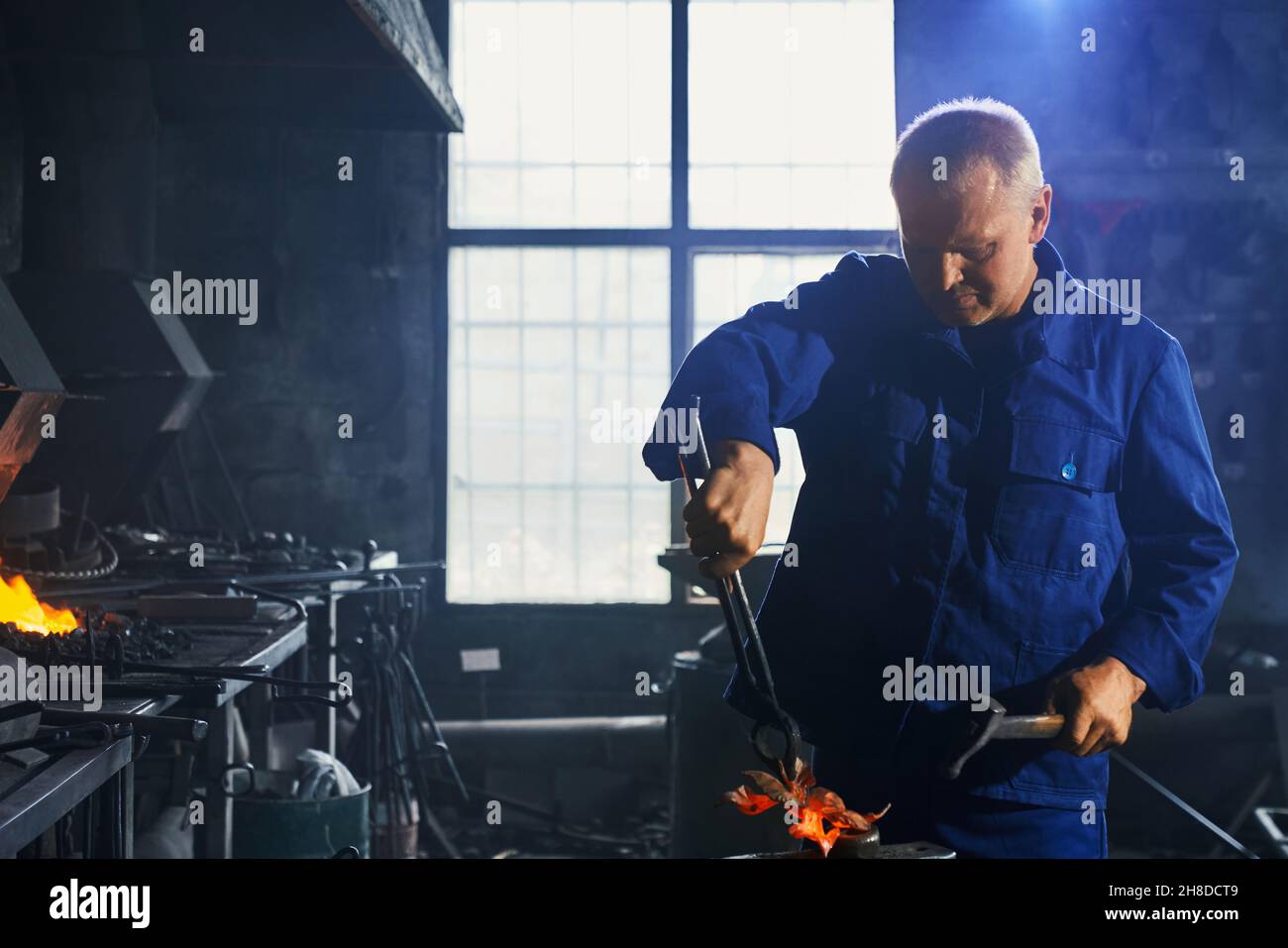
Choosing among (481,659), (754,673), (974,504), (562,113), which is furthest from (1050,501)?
(562,113)

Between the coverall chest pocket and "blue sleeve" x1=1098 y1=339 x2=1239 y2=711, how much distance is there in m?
0.07

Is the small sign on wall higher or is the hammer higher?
the hammer

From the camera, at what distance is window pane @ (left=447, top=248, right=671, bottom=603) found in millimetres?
6098

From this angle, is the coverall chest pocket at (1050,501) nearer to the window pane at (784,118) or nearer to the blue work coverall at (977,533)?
the blue work coverall at (977,533)

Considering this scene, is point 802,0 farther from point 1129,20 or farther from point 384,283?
point 384,283

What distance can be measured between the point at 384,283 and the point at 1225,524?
472 cm

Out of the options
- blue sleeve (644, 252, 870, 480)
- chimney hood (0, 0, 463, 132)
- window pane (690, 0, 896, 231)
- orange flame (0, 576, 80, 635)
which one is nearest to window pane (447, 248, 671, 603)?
window pane (690, 0, 896, 231)

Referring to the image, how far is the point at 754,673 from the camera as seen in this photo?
5.39 ft

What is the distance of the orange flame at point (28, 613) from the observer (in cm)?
315

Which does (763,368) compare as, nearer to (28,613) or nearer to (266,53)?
(28,613)

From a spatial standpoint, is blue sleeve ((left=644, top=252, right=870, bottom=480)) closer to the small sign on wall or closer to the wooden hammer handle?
the wooden hammer handle

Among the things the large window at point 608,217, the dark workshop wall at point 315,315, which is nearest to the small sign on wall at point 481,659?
the large window at point 608,217

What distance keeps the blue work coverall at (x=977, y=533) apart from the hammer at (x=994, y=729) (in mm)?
133
